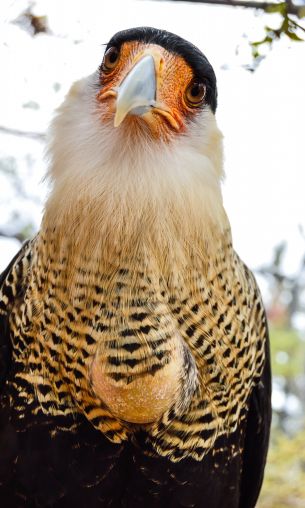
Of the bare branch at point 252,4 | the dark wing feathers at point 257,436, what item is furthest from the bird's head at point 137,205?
the dark wing feathers at point 257,436

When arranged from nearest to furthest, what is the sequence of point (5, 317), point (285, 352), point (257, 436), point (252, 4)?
point (252, 4), point (5, 317), point (257, 436), point (285, 352)

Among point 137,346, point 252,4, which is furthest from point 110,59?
point 137,346

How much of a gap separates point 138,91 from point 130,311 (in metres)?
0.83

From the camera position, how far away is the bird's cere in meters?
2.53

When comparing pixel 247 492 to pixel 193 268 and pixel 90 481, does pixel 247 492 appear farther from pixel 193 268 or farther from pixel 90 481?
pixel 193 268

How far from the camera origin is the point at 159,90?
2783 millimetres

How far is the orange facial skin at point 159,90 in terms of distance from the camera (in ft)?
9.12

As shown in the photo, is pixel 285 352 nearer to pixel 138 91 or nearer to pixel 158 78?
pixel 158 78

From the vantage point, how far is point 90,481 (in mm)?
3045

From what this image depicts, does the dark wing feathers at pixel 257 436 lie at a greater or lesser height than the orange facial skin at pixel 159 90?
lesser

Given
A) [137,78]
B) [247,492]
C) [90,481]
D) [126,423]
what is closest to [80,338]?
[126,423]

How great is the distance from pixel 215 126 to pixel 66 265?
2.75 feet

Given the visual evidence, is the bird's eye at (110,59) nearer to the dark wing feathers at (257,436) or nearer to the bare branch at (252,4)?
the bare branch at (252,4)

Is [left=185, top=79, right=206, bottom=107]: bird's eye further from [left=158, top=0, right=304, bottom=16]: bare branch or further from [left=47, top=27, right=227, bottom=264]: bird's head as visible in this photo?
[left=158, top=0, right=304, bottom=16]: bare branch
